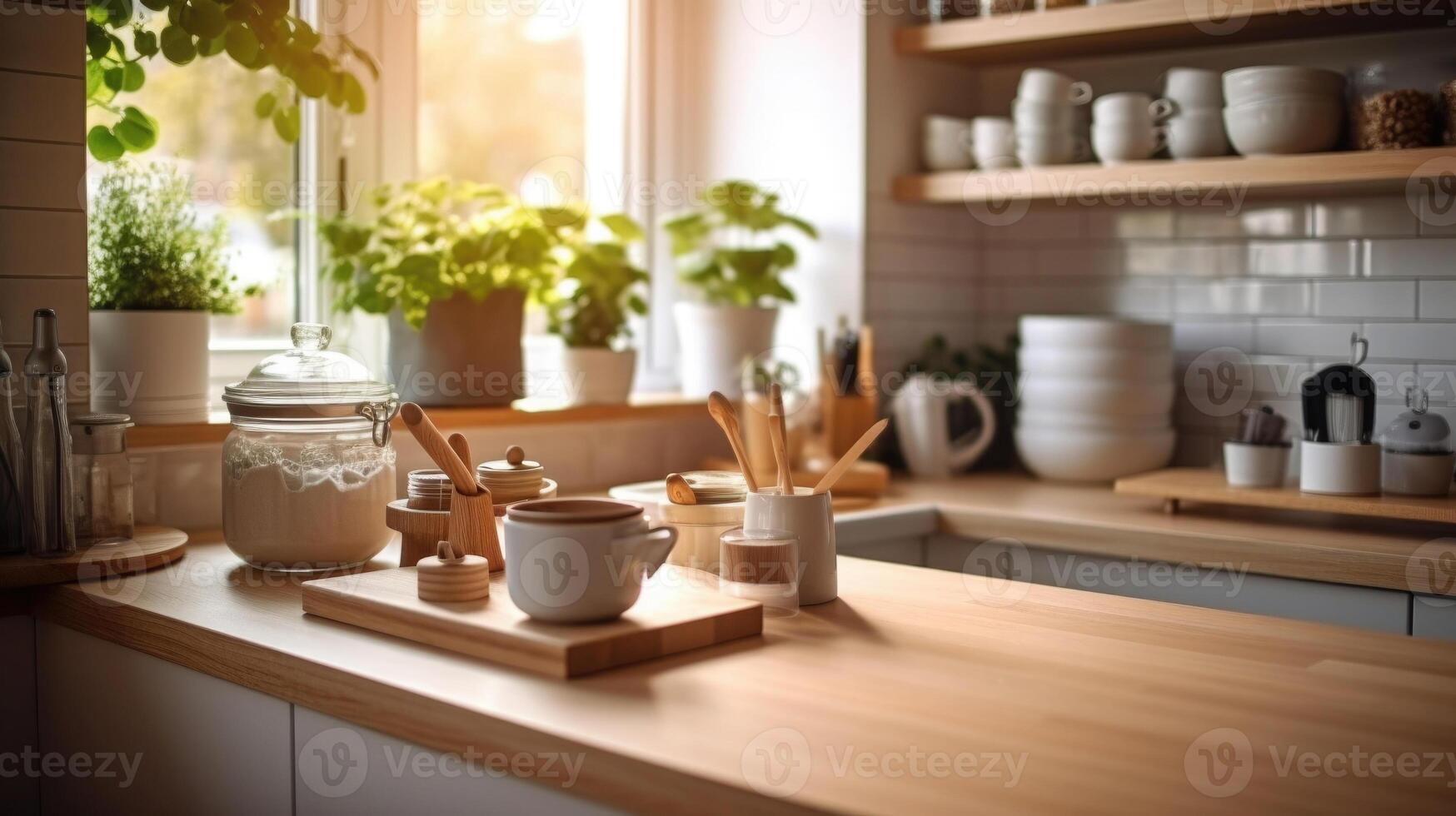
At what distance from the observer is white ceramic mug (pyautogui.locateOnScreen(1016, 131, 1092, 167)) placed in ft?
8.33

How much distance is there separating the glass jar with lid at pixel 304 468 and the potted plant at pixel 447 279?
0.57 meters

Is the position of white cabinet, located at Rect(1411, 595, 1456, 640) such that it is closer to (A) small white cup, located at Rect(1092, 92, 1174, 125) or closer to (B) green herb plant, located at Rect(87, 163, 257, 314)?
(A) small white cup, located at Rect(1092, 92, 1174, 125)

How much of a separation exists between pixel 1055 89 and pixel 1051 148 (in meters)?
0.11

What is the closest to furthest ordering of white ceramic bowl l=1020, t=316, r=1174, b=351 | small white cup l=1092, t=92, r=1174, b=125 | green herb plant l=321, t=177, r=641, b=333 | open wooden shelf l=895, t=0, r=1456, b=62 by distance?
green herb plant l=321, t=177, r=641, b=333 < open wooden shelf l=895, t=0, r=1456, b=62 < small white cup l=1092, t=92, r=1174, b=125 < white ceramic bowl l=1020, t=316, r=1174, b=351

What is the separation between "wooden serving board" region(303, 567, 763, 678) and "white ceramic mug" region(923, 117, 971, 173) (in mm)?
1579

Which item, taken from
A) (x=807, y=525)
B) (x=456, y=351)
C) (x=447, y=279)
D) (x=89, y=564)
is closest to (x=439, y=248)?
(x=447, y=279)

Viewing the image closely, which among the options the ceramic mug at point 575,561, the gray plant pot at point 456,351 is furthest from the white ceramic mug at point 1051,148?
the ceramic mug at point 575,561

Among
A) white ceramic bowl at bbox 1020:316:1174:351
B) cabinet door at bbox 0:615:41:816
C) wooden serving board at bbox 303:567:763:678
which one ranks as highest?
white ceramic bowl at bbox 1020:316:1174:351

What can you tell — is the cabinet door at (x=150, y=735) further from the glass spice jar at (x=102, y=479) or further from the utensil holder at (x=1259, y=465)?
the utensil holder at (x=1259, y=465)

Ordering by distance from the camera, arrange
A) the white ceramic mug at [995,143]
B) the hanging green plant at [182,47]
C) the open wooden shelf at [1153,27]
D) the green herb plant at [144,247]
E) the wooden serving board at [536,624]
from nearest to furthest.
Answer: the wooden serving board at [536,624] → the hanging green plant at [182,47] → the green herb plant at [144,247] → the open wooden shelf at [1153,27] → the white ceramic mug at [995,143]

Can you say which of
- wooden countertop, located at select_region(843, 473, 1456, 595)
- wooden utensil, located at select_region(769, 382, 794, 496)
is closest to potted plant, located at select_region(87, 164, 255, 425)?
wooden utensil, located at select_region(769, 382, 794, 496)

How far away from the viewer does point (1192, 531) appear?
2078mm

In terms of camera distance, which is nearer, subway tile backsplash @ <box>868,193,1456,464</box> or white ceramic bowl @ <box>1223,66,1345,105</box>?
white ceramic bowl @ <box>1223,66,1345,105</box>

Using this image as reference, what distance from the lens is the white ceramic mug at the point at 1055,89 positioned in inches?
99.7
